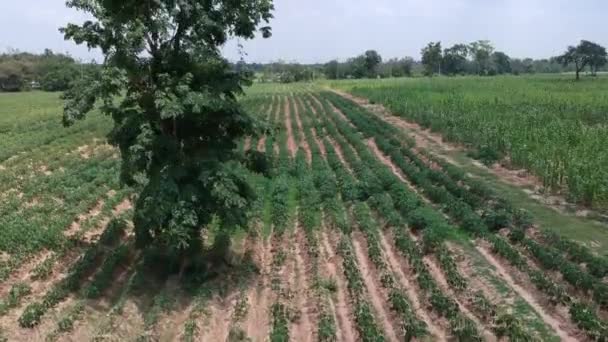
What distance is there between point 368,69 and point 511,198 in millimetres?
123427

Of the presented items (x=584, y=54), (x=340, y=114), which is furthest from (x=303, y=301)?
(x=584, y=54)

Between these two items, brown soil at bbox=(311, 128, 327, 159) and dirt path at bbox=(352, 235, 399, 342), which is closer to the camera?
dirt path at bbox=(352, 235, 399, 342)

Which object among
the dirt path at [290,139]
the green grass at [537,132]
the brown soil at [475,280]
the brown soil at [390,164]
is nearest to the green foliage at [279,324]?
the brown soil at [475,280]

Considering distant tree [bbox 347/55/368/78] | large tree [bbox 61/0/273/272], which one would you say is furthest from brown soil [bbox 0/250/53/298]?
distant tree [bbox 347/55/368/78]

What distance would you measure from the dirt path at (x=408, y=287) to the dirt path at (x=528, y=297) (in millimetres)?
1842

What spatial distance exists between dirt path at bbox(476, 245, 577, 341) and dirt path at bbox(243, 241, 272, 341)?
16.1 ft

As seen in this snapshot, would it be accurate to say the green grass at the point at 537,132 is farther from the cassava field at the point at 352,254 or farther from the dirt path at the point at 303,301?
the dirt path at the point at 303,301

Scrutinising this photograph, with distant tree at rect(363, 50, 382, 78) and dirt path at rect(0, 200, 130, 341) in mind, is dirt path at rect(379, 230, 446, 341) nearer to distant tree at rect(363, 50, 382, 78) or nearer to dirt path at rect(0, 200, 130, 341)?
dirt path at rect(0, 200, 130, 341)

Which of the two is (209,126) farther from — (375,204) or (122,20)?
(375,204)

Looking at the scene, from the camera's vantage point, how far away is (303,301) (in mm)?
11297

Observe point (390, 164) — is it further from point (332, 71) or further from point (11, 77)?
point (332, 71)

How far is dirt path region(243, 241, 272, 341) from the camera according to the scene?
10219 millimetres

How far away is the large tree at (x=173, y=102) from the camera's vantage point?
37.0ft

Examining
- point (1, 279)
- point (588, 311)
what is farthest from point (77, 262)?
point (588, 311)
